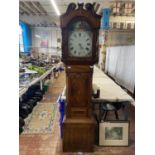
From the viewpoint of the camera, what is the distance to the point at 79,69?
9.43ft

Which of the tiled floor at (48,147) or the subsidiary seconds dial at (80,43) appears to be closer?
the subsidiary seconds dial at (80,43)

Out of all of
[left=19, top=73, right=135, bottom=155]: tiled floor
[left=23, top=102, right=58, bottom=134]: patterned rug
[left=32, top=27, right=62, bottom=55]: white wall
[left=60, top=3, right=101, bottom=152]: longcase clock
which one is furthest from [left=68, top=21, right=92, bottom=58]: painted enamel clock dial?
[left=32, top=27, right=62, bottom=55]: white wall

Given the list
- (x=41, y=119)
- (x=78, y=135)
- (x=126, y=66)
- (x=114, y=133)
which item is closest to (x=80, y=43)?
(x=78, y=135)

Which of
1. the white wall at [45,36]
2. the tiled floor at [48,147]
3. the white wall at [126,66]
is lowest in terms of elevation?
the tiled floor at [48,147]

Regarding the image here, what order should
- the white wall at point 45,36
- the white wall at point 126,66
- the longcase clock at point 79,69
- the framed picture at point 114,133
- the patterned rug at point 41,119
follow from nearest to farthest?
the longcase clock at point 79,69
the framed picture at point 114,133
the patterned rug at point 41,119
the white wall at point 126,66
the white wall at point 45,36

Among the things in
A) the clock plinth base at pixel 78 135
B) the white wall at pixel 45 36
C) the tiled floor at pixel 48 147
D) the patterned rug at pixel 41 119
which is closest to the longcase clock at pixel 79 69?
the clock plinth base at pixel 78 135

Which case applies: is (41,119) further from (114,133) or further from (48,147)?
(114,133)

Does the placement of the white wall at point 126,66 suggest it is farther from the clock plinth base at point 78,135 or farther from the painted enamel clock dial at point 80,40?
the painted enamel clock dial at point 80,40

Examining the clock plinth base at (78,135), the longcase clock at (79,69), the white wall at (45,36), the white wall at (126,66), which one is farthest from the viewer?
the white wall at (45,36)

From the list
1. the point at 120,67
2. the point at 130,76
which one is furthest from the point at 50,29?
the point at 130,76

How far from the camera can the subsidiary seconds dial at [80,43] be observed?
9.20ft

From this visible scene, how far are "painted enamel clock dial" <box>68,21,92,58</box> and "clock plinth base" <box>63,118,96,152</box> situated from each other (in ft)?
3.06
